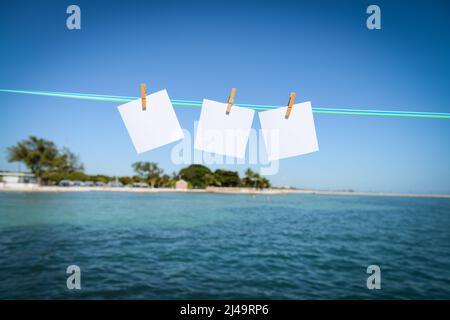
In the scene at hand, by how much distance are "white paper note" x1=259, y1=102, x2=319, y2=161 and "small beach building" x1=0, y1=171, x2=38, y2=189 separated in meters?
104

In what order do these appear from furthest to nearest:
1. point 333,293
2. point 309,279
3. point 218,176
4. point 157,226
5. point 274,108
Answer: point 218,176 < point 157,226 < point 309,279 < point 333,293 < point 274,108

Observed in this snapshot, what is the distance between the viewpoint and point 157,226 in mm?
25047

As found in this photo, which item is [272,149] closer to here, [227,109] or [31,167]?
[227,109]

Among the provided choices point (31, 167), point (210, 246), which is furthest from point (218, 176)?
point (210, 246)

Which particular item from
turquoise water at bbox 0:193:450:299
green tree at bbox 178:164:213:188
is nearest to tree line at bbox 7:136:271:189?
green tree at bbox 178:164:213:188

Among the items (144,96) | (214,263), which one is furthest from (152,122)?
(214,263)

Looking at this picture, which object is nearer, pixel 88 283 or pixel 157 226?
pixel 88 283

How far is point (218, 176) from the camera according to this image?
125 metres

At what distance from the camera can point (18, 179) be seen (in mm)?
92500

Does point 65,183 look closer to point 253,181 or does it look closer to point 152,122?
point 253,181
